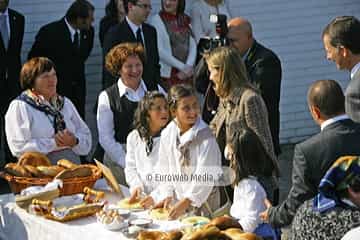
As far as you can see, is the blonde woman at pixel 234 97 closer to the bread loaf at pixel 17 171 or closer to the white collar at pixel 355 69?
the white collar at pixel 355 69

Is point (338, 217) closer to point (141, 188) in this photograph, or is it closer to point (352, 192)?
point (352, 192)

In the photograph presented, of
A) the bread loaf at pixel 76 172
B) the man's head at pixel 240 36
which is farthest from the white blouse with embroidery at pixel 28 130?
the man's head at pixel 240 36

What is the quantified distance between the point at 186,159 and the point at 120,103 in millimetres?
1313

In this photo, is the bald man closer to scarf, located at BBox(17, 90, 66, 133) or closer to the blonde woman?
the blonde woman

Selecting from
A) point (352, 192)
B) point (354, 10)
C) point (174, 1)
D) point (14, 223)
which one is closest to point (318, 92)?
point (352, 192)

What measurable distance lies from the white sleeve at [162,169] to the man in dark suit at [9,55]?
3201 millimetres

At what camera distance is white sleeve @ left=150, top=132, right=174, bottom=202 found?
230 inches

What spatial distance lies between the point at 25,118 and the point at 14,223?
2.81ft

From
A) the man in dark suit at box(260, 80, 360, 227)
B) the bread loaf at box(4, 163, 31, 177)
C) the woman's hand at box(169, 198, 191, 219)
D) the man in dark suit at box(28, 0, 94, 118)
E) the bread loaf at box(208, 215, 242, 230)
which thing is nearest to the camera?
the bread loaf at box(208, 215, 242, 230)

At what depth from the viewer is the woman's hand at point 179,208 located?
5512mm

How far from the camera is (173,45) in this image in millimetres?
9297

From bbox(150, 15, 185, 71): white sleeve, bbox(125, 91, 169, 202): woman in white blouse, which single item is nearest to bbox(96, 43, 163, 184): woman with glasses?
bbox(125, 91, 169, 202): woman in white blouse

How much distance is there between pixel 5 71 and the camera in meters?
8.86

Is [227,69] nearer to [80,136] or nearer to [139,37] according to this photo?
[80,136]
